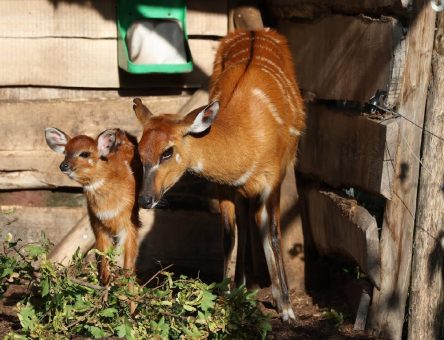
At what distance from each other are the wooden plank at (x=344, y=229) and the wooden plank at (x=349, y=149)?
151 millimetres

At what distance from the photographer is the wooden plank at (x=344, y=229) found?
579cm

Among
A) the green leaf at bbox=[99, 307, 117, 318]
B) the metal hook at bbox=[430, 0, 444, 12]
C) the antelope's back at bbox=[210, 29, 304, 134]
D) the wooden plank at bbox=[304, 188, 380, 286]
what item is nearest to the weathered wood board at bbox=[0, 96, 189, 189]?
the antelope's back at bbox=[210, 29, 304, 134]

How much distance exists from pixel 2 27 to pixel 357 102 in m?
2.97

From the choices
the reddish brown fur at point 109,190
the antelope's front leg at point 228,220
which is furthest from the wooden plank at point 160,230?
the reddish brown fur at point 109,190

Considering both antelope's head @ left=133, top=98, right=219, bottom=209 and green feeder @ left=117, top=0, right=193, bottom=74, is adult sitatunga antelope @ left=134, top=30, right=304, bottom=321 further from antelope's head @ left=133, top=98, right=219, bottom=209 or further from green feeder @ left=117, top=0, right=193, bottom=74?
→ green feeder @ left=117, top=0, right=193, bottom=74

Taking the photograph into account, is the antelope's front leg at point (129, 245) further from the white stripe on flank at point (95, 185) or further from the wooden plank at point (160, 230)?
the wooden plank at point (160, 230)

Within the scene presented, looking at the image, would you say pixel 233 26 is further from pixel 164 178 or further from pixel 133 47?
pixel 164 178

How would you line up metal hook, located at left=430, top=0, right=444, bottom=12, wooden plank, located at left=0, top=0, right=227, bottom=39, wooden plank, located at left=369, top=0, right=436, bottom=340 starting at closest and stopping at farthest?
metal hook, located at left=430, top=0, right=444, bottom=12, wooden plank, located at left=369, top=0, right=436, bottom=340, wooden plank, located at left=0, top=0, right=227, bottom=39

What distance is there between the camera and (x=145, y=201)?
227 inches

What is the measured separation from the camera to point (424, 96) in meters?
5.45

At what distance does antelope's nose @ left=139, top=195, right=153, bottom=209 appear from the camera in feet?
18.8

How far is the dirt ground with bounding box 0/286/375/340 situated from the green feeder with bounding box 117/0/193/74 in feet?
6.21

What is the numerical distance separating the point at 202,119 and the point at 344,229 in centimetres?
123

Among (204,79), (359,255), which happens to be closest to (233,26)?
(204,79)
